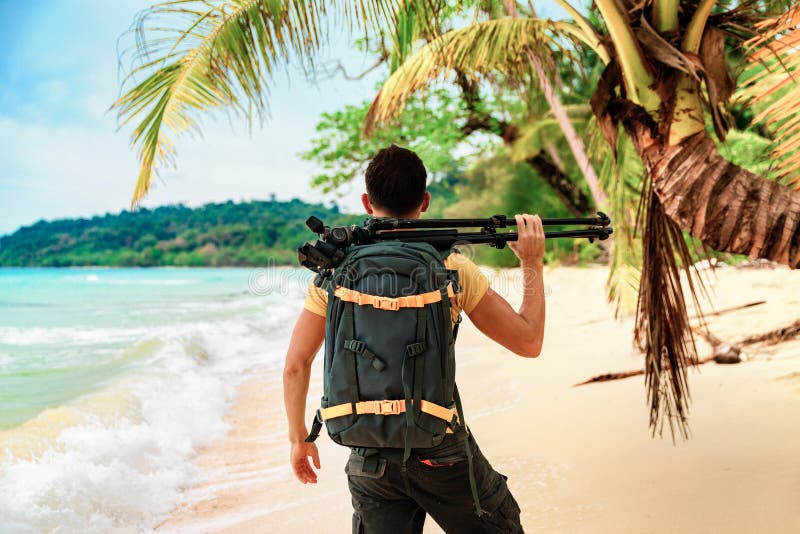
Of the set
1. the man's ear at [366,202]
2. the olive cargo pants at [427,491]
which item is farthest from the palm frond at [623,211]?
the olive cargo pants at [427,491]

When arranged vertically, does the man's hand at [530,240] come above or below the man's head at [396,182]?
below

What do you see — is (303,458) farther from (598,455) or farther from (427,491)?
(598,455)

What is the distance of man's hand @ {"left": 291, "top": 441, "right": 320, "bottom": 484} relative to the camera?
1.70 meters

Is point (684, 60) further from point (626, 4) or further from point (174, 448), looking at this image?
point (174, 448)

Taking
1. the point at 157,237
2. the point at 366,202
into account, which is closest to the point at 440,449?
the point at 366,202

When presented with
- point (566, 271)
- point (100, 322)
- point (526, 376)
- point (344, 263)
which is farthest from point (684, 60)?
A: point (100, 322)

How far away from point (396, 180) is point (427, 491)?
2.70 feet

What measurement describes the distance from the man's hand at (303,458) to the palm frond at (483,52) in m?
3.07

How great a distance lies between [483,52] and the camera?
4.41 metres

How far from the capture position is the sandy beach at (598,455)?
2695mm

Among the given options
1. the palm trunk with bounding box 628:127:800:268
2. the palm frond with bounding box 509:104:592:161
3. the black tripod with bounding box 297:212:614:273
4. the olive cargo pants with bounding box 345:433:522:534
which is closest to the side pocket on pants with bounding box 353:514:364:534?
the olive cargo pants with bounding box 345:433:522:534

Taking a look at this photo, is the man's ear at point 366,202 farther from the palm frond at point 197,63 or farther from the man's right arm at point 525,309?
the palm frond at point 197,63

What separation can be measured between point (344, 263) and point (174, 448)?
364 cm

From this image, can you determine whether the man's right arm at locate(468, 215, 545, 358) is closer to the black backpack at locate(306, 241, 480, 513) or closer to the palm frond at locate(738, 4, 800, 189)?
the black backpack at locate(306, 241, 480, 513)
